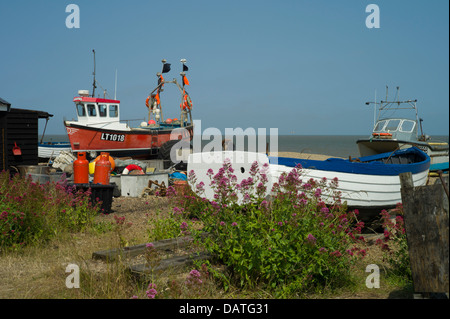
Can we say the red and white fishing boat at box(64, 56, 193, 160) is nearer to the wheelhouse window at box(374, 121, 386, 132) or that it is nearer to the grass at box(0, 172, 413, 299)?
the wheelhouse window at box(374, 121, 386, 132)

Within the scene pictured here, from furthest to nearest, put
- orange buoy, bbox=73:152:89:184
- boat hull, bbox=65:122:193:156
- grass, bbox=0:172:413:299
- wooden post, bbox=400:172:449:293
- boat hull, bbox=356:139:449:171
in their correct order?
boat hull, bbox=65:122:193:156
boat hull, bbox=356:139:449:171
orange buoy, bbox=73:152:89:184
grass, bbox=0:172:413:299
wooden post, bbox=400:172:449:293

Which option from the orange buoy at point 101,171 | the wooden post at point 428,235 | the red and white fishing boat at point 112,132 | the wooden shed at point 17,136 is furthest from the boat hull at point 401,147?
the wooden post at point 428,235

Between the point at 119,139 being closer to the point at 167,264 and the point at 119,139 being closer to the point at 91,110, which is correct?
the point at 91,110

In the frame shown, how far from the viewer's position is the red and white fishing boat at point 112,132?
2038 centimetres

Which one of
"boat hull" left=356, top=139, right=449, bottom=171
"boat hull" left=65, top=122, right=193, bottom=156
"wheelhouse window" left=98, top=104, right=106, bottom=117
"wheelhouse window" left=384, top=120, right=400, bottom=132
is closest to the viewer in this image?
"boat hull" left=356, top=139, right=449, bottom=171

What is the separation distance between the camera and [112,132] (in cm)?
2125

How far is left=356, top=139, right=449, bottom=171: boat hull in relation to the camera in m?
17.8

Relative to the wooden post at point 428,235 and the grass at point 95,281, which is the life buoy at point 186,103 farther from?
the wooden post at point 428,235

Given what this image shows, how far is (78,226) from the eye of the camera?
7117mm

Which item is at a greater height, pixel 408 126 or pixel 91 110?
pixel 91 110

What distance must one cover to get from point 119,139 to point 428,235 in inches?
775

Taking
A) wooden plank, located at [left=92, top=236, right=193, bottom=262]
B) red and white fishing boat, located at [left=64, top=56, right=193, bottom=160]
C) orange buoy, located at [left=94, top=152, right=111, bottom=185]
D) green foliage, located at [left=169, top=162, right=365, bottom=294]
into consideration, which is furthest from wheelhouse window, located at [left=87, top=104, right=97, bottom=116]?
green foliage, located at [left=169, top=162, right=365, bottom=294]

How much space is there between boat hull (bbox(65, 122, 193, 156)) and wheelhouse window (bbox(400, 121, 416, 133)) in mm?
11627

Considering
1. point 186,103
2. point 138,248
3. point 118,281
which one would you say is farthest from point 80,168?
point 186,103
